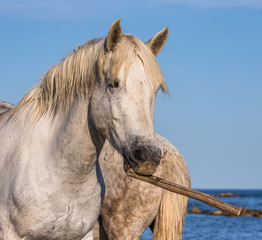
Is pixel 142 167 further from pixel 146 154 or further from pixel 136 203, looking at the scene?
pixel 136 203

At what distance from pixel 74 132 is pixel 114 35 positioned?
0.87 meters

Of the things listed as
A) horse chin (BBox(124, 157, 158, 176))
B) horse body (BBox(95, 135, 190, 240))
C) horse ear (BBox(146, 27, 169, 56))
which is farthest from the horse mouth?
horse body (BBox(95, 135, 190, 240))

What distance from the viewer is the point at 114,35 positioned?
4172mm

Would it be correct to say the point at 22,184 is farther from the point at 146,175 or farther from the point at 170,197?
the point at 170,197

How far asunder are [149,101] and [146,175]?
1.83 ft

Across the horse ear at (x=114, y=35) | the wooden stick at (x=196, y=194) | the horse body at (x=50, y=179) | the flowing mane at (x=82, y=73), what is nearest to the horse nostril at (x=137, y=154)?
the wooden stick at (x=196, y=194)

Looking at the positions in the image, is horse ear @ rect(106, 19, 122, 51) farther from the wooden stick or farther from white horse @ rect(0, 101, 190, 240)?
white horse @ rect(0, 101, 190, 240)

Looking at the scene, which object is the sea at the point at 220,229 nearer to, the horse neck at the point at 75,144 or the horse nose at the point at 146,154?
the horse neck at the point at 75,144

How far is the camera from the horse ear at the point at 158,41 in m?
4.64

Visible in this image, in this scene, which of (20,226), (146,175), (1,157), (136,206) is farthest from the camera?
(136,206)

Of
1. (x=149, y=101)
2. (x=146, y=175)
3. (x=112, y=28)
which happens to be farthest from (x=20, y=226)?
(x=112, y=28)

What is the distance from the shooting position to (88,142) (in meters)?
4.43

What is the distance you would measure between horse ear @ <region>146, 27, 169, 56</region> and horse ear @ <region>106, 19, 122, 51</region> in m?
0.50

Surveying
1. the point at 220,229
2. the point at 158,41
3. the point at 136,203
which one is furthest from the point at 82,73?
the point at 220,229
